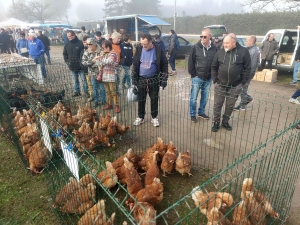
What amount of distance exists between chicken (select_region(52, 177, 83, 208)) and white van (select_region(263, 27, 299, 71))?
9.60m

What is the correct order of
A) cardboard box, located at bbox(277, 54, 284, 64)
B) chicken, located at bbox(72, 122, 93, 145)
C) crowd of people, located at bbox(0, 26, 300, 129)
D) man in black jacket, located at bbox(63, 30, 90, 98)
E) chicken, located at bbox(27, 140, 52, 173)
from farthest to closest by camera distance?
1. cardboard box, located at bbox(277, 54, 284, 64)
2. man in black jacket, located at bbox(63, 30, 90, 98)
3. crowd of people, located at bbox(0, 26, 300, 129)
4. chicken, located at bbox(72, 122, 93, 145)
5. chicken, located at bbox(27, 140, 52, 173)

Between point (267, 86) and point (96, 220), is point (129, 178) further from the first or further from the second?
point (267, 86)

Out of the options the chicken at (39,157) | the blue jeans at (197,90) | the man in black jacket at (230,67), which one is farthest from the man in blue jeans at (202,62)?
the chicken at (39,157)

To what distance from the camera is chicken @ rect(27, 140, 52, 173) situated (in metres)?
3.64

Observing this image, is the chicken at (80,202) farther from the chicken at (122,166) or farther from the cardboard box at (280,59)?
the cardboard box at (280,59)

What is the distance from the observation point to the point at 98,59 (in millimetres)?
5805

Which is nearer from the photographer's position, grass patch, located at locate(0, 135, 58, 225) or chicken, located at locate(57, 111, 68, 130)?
grass patch, located at locate(0, 135, 58, 225)

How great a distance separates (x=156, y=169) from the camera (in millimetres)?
3205

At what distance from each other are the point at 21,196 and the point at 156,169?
201cm

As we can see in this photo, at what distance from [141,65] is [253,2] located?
491 inches

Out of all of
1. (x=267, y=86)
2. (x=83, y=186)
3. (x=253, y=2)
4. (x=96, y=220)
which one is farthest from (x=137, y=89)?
(x=253, y=2)

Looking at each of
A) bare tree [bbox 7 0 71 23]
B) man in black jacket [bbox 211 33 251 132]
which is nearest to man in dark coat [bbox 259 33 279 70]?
man in black jacket [bbox 211 33 251 132]

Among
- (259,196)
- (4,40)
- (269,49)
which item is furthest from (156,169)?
(4,40)

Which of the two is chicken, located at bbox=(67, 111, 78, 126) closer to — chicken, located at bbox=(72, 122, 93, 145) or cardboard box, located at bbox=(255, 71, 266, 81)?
chicken, located at bbox=(72, 122, 93, 145)
